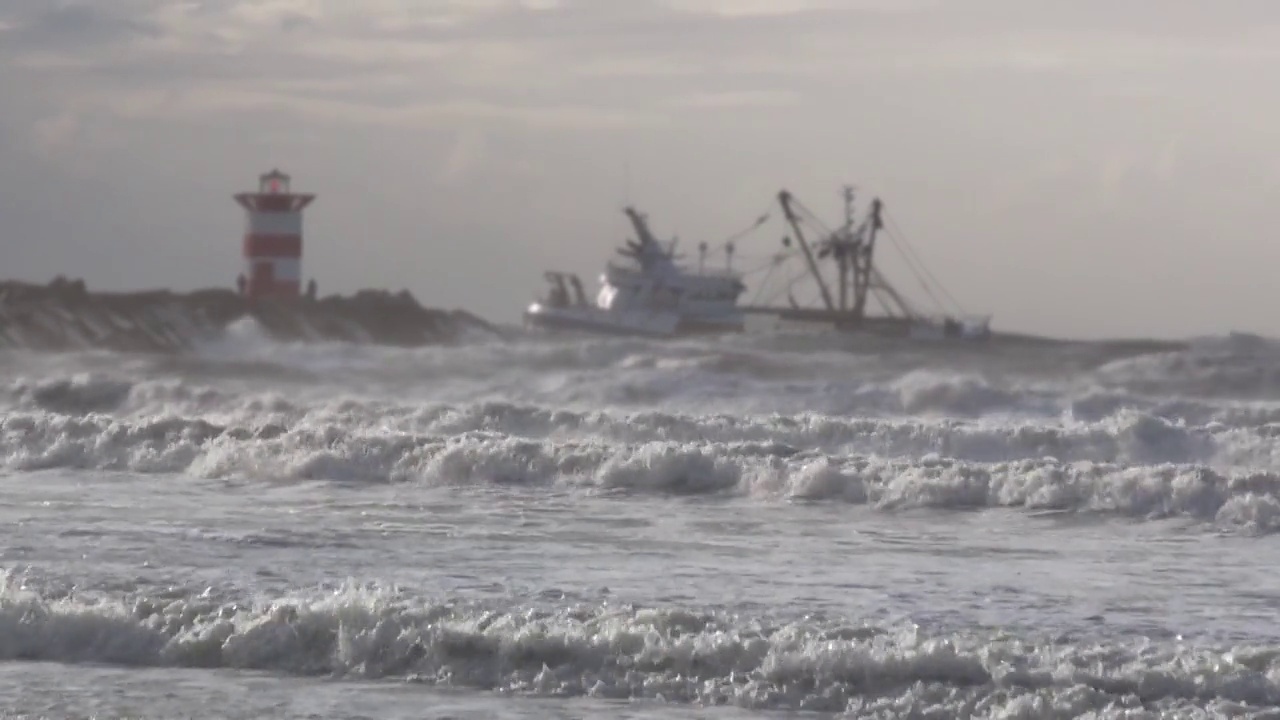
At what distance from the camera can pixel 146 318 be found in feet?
151

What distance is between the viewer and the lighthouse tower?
153 feet

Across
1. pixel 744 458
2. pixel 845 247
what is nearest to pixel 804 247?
pixel 845 247

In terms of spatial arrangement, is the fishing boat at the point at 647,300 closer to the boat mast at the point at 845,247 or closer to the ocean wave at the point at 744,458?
the boat mast at the point at 845,247

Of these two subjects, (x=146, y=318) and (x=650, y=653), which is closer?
(x=650, y=653)

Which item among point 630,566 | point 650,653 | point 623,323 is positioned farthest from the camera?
point 623,323

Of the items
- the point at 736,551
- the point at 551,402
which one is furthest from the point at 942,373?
the point at 736,551

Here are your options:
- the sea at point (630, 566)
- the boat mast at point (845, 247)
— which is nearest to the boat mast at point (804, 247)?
the boat mast at point (845, 247)

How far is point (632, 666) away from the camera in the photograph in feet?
31.6

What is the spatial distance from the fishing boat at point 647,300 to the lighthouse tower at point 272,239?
1178 centimetres

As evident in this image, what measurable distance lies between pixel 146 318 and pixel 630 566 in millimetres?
35185

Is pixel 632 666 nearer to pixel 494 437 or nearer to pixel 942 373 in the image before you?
pixel 494 437

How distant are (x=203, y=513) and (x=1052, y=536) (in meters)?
6.76

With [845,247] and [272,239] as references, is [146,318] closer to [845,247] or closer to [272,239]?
[272,239]

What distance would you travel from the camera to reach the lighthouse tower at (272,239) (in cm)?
4666
